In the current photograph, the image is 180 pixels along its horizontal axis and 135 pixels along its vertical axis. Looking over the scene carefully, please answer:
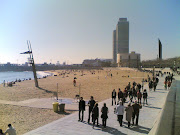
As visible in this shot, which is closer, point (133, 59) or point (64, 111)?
point (64, 111)

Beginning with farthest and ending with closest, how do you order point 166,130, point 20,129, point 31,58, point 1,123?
1. point 31,58
2. point 1,123
3. point 20,129
4. point 166,130

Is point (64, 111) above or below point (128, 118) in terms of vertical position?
below

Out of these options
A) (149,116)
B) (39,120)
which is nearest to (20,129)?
(39,120)

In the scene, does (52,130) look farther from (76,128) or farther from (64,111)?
(64,111)

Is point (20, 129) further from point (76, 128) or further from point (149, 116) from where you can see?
point (149, 116)

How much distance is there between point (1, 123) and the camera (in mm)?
9898

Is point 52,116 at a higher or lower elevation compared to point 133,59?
lower

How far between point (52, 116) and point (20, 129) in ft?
7.74

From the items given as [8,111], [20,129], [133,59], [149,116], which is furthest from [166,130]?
[133,59]

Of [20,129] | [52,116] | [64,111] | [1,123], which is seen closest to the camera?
[20,129]

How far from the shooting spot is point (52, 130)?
745cm

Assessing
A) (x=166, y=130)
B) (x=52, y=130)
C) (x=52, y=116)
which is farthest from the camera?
(x=52, y=116)

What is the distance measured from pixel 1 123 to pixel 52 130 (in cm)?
436

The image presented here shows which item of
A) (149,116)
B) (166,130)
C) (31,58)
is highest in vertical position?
(31,58)
